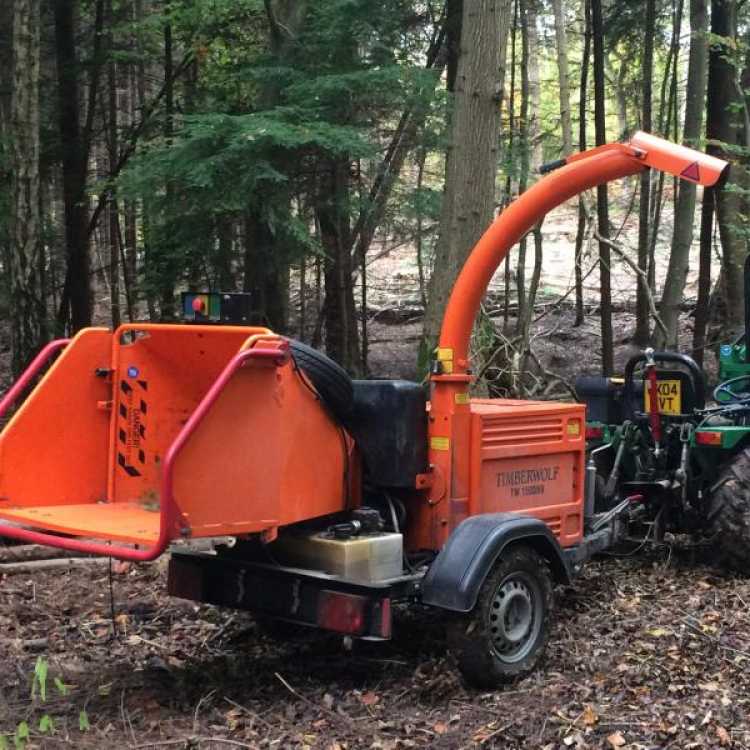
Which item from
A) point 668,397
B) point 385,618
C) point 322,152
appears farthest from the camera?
point 322,152

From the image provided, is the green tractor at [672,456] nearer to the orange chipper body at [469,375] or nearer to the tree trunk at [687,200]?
the orange chipper body at [469,375]

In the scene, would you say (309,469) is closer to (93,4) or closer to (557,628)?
(557,628)

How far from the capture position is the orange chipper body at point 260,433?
4367 mm

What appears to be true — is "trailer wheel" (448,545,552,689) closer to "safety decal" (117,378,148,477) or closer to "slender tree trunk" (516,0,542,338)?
"safety decal" (117,378,148,477)

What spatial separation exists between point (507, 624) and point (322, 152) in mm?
7091

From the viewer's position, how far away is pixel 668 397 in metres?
7.15

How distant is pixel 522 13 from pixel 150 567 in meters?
13.8

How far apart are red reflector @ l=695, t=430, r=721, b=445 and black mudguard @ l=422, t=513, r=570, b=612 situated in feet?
7.60

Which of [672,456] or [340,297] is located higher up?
[340,297]

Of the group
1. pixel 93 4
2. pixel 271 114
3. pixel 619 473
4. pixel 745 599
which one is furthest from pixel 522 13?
pixel 745 599

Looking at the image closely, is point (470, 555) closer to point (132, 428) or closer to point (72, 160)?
point (132, 428)

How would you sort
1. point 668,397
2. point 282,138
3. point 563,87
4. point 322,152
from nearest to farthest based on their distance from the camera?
point 668,397, point 282,138, point 322,152, point 563,87

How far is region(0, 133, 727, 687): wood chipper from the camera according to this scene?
4.37 meters

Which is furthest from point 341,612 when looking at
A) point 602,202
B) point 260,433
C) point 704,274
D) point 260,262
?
point 704,274
